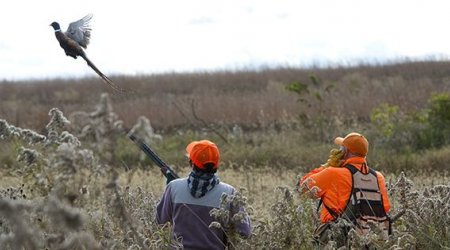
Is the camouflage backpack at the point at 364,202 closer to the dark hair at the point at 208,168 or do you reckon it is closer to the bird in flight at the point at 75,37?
the dark hair at the point at 208,168

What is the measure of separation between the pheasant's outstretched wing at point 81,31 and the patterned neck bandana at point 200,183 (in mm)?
1163

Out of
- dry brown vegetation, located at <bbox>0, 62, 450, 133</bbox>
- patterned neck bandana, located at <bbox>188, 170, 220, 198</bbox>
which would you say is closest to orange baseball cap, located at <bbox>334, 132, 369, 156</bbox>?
patterned neck bandana, located at <bbox>188, 170, 220, 198</bbox>

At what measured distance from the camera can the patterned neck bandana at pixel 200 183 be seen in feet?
18.2

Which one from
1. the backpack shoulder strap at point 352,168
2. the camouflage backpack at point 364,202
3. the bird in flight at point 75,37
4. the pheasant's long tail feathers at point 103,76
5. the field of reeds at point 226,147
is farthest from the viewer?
the backpack shoulder strap at point 352,168

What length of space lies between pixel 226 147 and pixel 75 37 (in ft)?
39.1

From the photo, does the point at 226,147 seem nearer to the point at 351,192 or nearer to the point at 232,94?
the point at 232,94

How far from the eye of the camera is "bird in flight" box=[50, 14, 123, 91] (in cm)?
572

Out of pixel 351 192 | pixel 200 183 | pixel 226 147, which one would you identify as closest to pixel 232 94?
pixel 226 147

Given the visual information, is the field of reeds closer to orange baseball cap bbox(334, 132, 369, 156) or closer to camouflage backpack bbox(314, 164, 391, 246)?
camouflage backpack bbox(314, 164, 391, 246)

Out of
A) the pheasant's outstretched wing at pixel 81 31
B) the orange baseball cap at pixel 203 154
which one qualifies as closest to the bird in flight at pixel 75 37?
the pheasant's outstretched wing at pixel 81 31

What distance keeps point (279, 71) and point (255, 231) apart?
29.8m

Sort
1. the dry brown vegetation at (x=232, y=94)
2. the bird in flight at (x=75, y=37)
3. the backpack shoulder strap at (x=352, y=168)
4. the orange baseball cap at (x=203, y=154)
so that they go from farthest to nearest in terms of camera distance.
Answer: the dry brown vegetation at (x=232, y=94) < the backpack shoulder strap at (x=352, y=168) < the bird in flight at (x=75, y=37) < the orange baseball cap at (x=203, y=154)

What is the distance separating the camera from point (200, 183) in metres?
5.56

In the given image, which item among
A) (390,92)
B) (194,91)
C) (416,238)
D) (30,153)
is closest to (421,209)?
(416,238)
